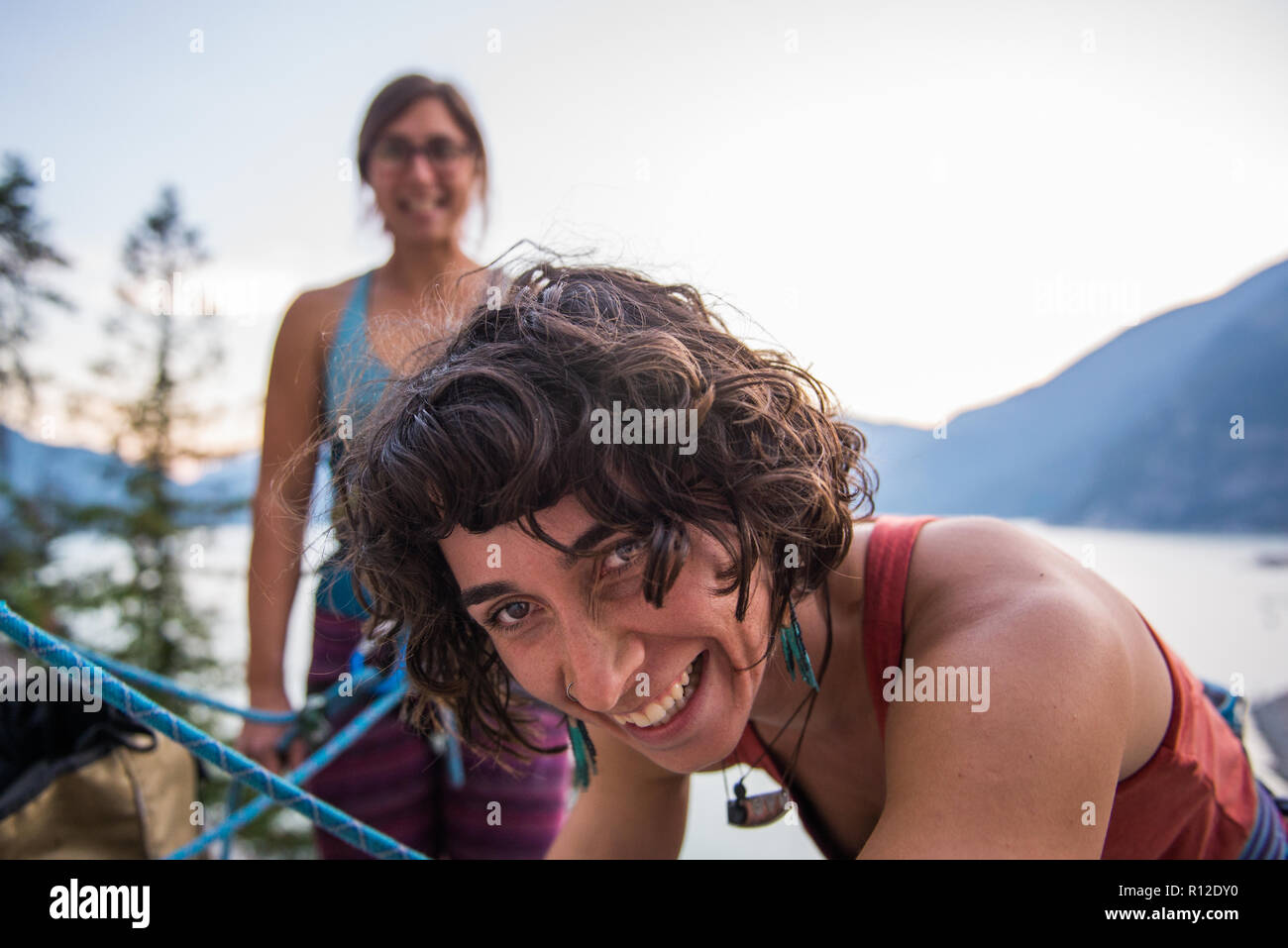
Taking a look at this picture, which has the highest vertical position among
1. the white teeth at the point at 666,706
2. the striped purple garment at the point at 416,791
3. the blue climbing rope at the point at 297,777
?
the white teeth at the point at 666,706

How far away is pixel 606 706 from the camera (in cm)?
93

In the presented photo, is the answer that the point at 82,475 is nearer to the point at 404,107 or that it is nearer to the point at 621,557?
the point at 404,107

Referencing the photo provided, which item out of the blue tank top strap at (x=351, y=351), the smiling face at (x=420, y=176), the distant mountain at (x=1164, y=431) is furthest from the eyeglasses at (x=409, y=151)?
the distant mountain at (x=1164, y=431)

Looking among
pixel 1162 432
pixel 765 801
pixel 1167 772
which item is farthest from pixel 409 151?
pixel 1162 432

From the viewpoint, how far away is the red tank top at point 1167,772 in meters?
1.09

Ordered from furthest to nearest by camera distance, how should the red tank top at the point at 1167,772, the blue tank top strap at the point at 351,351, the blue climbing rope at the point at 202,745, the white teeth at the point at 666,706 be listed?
the blue tank top strap at the point at 351,351, the blue climbing rope at the point at 202,745, the red tank top at the point at 1167,772, the white teeth at the point at 666,706

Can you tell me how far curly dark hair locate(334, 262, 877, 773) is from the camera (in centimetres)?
92

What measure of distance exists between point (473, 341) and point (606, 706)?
0.50 m

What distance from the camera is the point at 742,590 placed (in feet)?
3.12

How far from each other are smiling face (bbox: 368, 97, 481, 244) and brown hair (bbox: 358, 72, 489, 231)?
0.01 m

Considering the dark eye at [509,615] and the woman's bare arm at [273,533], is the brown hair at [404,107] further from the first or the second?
the dark eye at [509,615]

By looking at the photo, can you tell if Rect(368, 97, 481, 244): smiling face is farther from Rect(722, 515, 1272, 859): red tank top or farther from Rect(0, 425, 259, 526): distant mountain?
Rect(0, 425, 259, 526): distant mountain
